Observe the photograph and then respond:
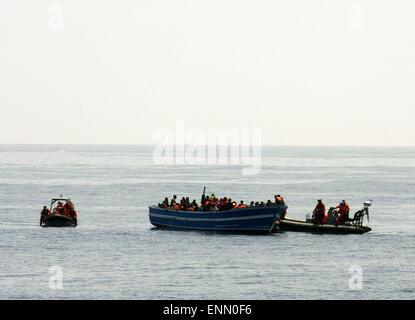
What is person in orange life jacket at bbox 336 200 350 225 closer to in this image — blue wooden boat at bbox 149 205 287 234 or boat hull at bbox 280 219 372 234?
boat hull at bbox 280 219 372 234

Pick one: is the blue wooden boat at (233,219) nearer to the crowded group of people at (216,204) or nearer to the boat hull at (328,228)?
the crowded group of people at (216,204)

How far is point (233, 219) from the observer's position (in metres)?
54.6

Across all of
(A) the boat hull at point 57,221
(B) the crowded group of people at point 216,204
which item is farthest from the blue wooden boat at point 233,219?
(A) the boat hull at point 57,221

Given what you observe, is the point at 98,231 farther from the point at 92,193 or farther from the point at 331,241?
the point at 92,193

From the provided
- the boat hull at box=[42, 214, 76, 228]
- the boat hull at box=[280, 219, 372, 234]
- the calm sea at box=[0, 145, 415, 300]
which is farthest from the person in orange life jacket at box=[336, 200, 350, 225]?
the boat hull at box=[42, 214, 76, 228]

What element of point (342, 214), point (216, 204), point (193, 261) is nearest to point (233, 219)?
point (216, 204)

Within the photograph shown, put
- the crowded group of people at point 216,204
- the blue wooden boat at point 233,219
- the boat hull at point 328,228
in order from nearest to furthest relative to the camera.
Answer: the crowded group of people at point 216,204 → the blue wooden boat at point 233,219 → the boat hull at point 328,228

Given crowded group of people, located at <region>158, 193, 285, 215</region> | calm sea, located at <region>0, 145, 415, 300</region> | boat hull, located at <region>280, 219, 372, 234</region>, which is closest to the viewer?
calm sea, located at <region>0, 145, 415, 300</region>

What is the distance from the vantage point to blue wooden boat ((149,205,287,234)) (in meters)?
53.7

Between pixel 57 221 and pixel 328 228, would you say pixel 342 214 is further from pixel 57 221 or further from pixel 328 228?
pixel 57 221

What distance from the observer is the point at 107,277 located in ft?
130

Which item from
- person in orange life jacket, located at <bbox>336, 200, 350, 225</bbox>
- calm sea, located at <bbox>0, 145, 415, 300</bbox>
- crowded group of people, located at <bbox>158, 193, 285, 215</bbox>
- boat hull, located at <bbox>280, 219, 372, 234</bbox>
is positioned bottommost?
calm sea, located at <bbox>0, 145, 415, 300</bbox>

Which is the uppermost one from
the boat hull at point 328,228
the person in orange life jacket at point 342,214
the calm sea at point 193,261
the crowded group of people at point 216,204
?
the crowded group of people at point 216,204

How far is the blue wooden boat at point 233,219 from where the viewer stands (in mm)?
53656
